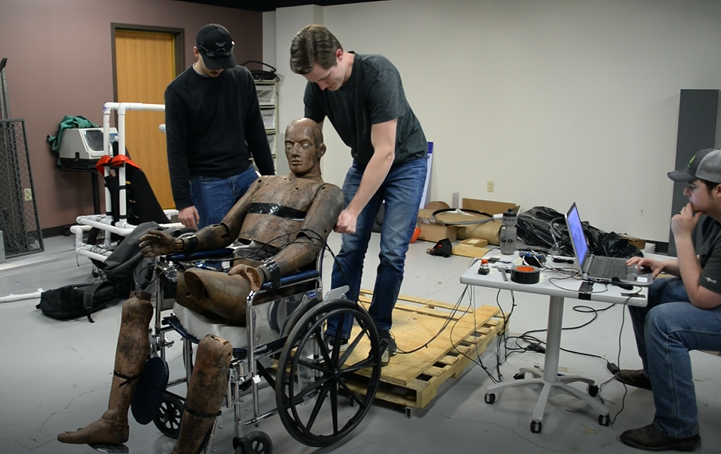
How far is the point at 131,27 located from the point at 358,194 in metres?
5.14

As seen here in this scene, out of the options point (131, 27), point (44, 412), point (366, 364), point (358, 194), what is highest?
point (131, 27)

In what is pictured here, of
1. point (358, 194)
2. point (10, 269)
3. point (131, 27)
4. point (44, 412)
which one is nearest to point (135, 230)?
point (10, 269)

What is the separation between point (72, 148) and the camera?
611 centimetres

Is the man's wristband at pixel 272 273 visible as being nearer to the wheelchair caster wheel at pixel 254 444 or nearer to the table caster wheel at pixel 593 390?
the wheelchair caster wheel at pixel 254 444

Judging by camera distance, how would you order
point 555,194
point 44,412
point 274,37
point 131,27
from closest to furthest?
1. point 44,412
2. point 555,194
3. point 131,27
4. point 274,37

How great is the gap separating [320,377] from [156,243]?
2.62ft

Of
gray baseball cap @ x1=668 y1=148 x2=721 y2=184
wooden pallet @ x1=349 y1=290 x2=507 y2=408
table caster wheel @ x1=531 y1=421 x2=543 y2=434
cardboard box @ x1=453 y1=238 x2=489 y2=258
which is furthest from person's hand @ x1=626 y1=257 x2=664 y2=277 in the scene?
cardboard box @ x1=453 y1=238 x2=489 y2=258

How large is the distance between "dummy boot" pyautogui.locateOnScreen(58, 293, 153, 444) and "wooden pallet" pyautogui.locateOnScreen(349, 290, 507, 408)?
0.96m

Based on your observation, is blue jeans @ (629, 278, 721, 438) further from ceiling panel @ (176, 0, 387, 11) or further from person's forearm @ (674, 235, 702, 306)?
ceiling panel @ (176, 0, 387, 11)

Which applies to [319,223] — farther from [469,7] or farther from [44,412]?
[469,7]

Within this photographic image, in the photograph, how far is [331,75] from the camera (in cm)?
275

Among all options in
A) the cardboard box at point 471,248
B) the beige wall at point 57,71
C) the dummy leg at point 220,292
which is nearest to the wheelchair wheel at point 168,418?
the dummy leg at point 220,292

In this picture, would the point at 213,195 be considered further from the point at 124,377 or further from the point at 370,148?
the point at 124,377

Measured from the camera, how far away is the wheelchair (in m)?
2.31
